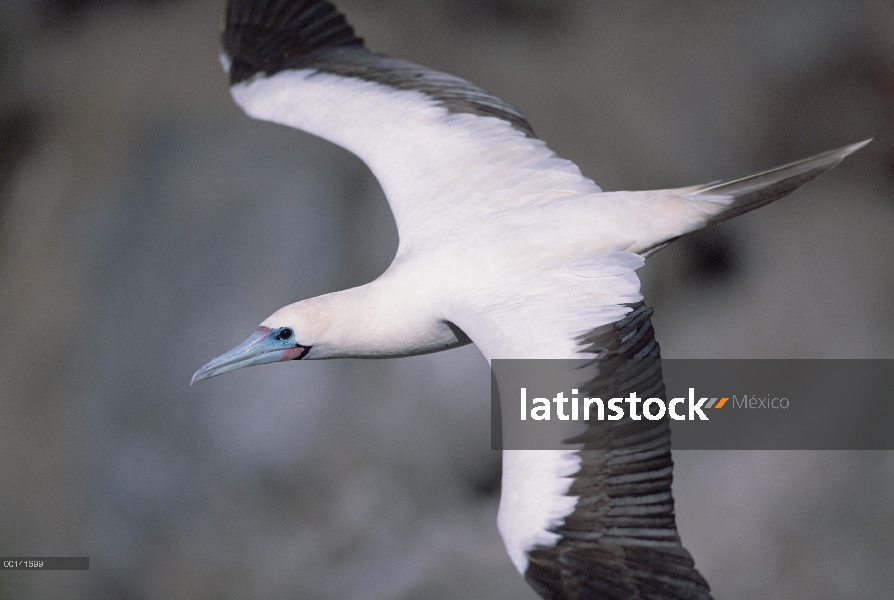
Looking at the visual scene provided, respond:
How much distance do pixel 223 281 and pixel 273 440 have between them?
0.80 m

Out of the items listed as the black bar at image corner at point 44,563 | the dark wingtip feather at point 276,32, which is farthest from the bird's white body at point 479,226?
the black bar at image corner at point 44,563

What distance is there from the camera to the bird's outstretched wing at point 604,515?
5.72 ft

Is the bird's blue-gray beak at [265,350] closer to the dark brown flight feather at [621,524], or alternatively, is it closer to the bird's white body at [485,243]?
the bird's white body at [485,243]

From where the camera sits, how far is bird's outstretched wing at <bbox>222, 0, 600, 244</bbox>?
2533 millimetres

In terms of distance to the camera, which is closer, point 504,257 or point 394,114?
point 504,257

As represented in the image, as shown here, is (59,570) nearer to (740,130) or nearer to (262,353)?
(262,353)

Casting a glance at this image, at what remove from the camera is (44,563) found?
3973 millimetres

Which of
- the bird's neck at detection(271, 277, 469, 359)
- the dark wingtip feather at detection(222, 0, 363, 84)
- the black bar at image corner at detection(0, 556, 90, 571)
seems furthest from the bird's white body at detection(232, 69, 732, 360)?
the black bar at image corner at detection(0, 556, 90, 571)

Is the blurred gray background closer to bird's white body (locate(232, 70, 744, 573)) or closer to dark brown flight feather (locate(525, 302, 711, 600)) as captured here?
bird's white body (locate(232, 70, 744, 573))

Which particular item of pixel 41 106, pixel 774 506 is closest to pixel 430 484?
pixel 774 506

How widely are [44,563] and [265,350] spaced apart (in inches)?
93.9

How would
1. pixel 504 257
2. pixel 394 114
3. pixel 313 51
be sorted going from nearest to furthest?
pixel 504 257 < pixel 394 114 < pixel 313 51

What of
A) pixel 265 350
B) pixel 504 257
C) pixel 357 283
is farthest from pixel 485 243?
pixel 357 283

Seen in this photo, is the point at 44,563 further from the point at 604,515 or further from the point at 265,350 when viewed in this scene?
the point at 604,515
